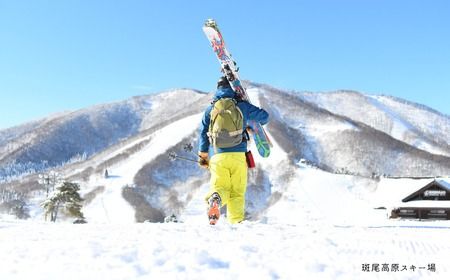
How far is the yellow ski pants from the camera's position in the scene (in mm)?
8250

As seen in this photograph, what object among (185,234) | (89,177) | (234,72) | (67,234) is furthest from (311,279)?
(89,177)

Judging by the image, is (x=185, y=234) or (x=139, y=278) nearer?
(x=139, y=278)

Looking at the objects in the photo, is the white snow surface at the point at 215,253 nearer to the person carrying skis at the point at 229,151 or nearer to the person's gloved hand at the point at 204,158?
the person carrying skis at the point at 229,151

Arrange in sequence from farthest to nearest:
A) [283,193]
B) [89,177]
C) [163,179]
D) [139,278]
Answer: [89,177] → [163,179] → [283,193] → [139,278]

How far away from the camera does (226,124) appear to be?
845 centimetres

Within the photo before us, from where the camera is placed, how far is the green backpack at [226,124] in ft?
27.5

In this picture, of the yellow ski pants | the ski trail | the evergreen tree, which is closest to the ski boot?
the yellow ski pants

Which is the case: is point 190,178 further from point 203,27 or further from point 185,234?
point 185,234

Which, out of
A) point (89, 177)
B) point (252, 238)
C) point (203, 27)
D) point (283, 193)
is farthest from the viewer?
point (89, 177)

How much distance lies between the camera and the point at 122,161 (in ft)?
620

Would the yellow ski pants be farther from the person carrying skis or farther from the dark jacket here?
the dark jacket

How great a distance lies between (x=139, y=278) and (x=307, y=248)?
219 centimetres

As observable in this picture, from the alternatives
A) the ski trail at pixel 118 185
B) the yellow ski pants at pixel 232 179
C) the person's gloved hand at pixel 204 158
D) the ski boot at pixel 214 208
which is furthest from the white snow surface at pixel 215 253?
the ski trail at pixel 118 185

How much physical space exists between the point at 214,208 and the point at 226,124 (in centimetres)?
171
